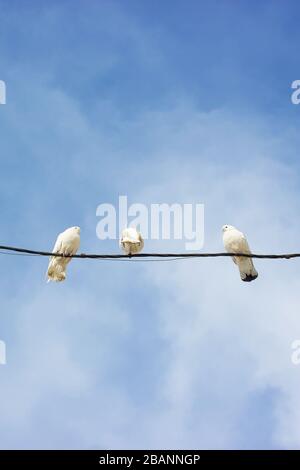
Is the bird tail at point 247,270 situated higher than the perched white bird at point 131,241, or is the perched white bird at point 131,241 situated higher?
the perched white bird at point 131,241

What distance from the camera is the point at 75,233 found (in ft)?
38.0

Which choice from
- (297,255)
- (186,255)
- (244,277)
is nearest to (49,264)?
(244,277)

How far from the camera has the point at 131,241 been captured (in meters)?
10.6

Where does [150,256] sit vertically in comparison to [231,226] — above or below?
below

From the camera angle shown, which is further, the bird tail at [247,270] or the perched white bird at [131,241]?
the perched white bird at [131,241]

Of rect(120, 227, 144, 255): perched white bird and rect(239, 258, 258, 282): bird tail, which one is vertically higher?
rect(120, 227, 144, 255): perched white bird

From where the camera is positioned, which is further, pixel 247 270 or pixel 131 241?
pixel 131 241

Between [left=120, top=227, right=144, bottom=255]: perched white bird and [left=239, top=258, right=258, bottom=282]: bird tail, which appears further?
[left=120, top=227, right=144, bottom=255]: perched white bird

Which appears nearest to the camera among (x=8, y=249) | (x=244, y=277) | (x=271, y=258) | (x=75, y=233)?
(x=8, y=249)

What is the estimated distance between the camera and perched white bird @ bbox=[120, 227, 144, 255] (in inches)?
420

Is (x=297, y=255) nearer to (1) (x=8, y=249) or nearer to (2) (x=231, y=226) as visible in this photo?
(1) (x=8, y=249)

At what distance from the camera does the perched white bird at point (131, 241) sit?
10680 mm

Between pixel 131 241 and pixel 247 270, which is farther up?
pixel 131 241

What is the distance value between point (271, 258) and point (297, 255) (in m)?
0.30
